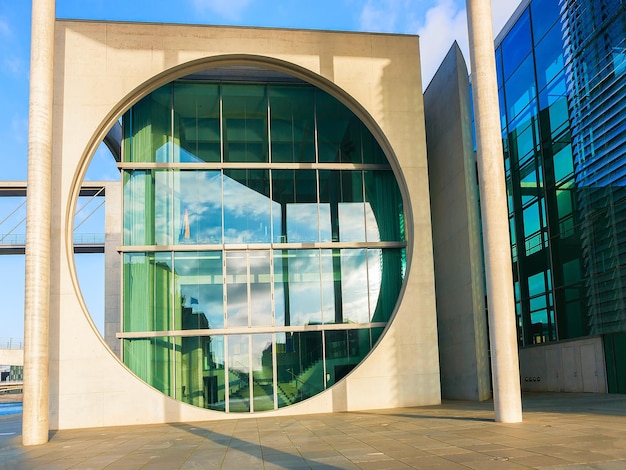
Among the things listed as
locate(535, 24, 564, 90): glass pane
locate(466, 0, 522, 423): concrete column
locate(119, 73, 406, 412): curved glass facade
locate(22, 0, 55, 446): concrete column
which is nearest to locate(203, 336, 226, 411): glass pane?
locate(119, 73, 406, 412): curved glass facade

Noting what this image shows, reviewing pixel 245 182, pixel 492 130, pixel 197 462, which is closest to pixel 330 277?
pixel 245 182

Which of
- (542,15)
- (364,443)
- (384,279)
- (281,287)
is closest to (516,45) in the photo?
(542,15)

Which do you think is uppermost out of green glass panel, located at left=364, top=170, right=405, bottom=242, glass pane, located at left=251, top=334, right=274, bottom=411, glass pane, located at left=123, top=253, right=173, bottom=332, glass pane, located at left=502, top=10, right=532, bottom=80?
glass pane, located at left=502, top=10, right=532, bottom=80

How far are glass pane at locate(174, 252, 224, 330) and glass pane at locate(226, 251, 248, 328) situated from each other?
0.59ft

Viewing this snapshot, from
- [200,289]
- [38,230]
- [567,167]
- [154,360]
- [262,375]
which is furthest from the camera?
[567,167]

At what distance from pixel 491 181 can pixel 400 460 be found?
19.3ft

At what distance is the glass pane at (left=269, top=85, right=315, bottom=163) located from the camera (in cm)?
1777

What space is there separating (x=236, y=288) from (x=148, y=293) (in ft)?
7.08

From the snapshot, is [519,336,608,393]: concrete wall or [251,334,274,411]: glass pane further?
[519,336,608,393]: concrete wall

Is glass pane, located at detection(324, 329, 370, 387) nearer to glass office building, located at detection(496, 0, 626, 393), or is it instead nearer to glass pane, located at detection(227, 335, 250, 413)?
glass pane, located at detection(227, 335, 250, 413)

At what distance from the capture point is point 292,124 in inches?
707

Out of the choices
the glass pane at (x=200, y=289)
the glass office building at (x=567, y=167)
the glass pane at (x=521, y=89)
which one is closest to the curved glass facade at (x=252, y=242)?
the glass pane at (x=200, y=289)

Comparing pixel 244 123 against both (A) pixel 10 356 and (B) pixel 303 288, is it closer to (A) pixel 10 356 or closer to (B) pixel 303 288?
(B) pixel 303 288

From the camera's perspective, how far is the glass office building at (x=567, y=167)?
1641 cm
